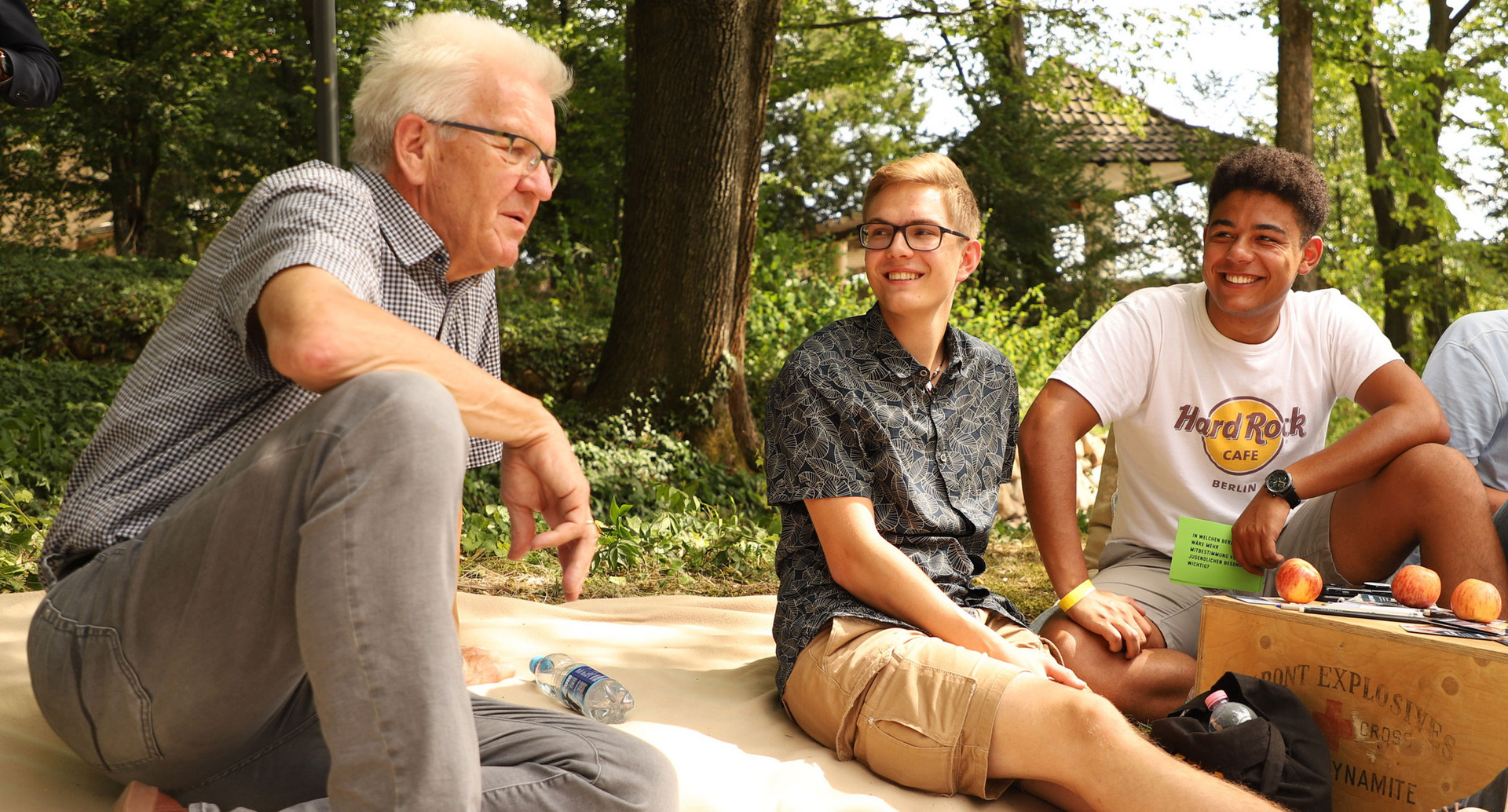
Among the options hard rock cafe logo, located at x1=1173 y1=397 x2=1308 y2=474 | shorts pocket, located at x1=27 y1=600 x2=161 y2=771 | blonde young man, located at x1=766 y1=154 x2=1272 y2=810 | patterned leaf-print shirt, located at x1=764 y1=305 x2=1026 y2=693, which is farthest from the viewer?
hard rock cafe logo, located at x1=1173 y1=397 x2=1308 y2=474

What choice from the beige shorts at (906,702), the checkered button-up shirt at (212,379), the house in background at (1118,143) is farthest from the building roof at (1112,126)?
the checkered button-up shirt at (212,379)

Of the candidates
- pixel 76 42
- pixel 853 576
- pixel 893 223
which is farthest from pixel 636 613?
pixel 76 42

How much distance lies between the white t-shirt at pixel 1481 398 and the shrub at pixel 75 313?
868 centimetres

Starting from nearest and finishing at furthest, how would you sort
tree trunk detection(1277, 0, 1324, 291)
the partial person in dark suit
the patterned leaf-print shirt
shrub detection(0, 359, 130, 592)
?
the patterned leaf-print shirt → the partial person in dark suit → shrub detection(0, 359, 130, 592) → tree trunk detection(1277, 0, 1324, 291)

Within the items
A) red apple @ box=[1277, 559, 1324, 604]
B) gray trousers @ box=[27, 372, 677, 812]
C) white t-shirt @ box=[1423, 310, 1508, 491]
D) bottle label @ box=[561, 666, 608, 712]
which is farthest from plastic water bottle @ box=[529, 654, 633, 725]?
white t-shirt @ box=[1423, 310, 1508, 491]

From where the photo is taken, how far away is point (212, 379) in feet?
5.75

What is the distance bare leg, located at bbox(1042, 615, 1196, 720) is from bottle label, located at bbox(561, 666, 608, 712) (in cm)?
122

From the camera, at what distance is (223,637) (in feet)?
4.88

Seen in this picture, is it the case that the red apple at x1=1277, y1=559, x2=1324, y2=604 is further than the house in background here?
No

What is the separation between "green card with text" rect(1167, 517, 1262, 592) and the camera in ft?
9.64

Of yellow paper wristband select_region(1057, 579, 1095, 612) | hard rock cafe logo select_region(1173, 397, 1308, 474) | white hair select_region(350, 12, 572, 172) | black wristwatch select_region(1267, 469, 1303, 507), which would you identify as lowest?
yellow paper wristband select_region(1057, 579, 1095, 612)

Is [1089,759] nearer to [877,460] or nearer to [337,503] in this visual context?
[877,460]

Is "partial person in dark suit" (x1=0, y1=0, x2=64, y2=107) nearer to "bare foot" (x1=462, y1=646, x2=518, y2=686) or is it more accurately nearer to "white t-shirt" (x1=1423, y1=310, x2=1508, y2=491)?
"bare foot" (x1=462, y1=646, x2=518, y2=686)

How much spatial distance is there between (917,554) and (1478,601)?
3.93 ft
